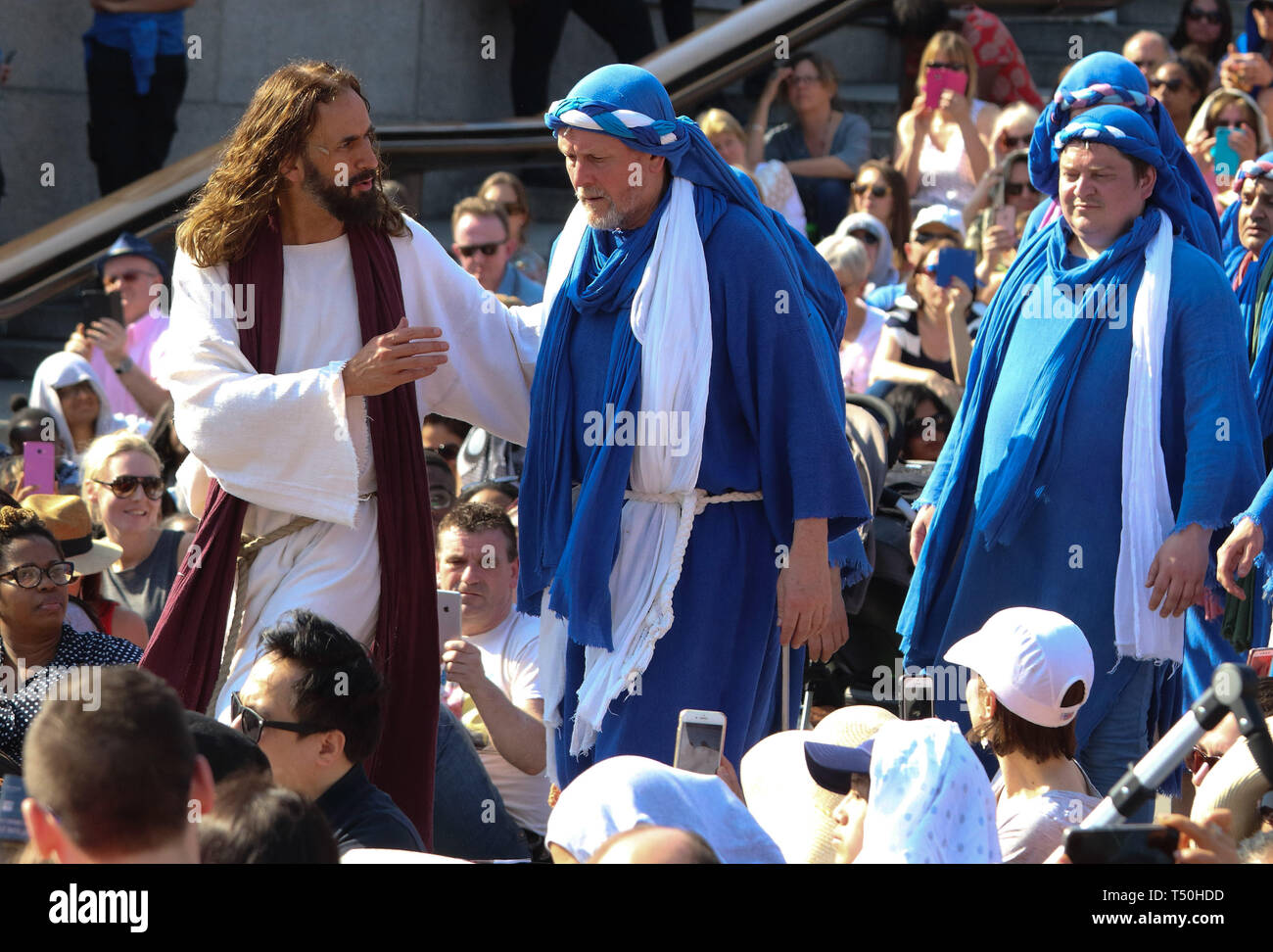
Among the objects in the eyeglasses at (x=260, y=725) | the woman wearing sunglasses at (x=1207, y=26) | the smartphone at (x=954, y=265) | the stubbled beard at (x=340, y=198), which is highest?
the woman wearing sunglasses at (x=1207, y=26)

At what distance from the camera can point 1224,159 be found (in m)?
8.59

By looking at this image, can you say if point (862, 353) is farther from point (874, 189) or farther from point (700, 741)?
point (700, 741)

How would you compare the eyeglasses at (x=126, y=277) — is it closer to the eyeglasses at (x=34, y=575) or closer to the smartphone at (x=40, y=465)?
the smartphone at (x=40, y=465)

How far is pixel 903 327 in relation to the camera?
8.16 metres

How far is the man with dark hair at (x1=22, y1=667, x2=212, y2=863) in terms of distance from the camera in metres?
2.43

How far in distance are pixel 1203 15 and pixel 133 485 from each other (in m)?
6.97

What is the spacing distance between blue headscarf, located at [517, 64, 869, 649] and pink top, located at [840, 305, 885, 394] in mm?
3704

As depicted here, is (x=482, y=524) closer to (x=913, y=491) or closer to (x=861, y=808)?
(x=913, y=491)

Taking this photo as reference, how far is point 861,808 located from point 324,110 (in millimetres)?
1984

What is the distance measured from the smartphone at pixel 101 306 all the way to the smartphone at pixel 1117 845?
22.7 feet

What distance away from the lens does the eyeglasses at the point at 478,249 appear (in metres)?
8.54

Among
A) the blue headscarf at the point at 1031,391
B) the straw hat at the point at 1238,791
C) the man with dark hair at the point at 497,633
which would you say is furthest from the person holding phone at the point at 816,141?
the straw hat at the point at 1238,791

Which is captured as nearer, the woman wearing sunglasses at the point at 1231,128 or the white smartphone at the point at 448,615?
the white smartphone at the point at 448,615
